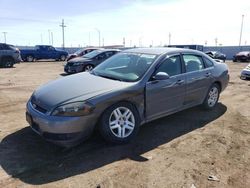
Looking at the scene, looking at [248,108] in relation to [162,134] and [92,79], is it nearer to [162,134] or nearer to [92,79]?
[162,134]

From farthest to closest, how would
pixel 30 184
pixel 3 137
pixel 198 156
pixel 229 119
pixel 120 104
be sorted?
pixel 229 119
pixel 3 137
pixel 120 104
pixel 198 156
pixel 30 184

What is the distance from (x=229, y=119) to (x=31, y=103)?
4117mm

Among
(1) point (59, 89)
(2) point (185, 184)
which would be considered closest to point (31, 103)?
(1) point (59, 89)

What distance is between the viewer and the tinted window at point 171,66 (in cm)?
502

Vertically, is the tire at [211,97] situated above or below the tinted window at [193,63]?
below

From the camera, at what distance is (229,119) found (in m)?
5.81

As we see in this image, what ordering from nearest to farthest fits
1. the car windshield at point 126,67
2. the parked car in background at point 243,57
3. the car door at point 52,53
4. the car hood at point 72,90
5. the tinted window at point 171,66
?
the car hood at point 72,90
the car windshield at point 126,67
the tinted window at point 171,66
the car door at point 52,53
the parked car in background at point 243,57

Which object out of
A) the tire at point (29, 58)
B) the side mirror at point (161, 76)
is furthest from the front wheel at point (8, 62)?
the side mirror at point (161, 76)

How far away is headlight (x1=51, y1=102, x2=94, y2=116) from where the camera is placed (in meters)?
3.83

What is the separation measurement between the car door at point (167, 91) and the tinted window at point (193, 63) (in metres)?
0.25

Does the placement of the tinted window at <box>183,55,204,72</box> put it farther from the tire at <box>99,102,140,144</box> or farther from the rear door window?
the tire at <box>99,102,140,144</box>

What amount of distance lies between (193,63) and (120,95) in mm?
2377

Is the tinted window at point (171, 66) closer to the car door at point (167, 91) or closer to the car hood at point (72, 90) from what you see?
the car door at point (167, 91)

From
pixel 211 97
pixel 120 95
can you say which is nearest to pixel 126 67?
pixel 120 95
